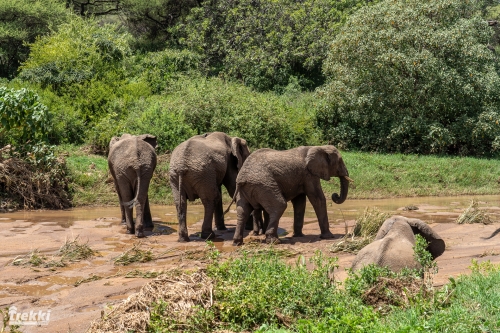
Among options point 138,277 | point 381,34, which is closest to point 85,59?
point 381,34

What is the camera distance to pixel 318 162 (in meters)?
11.8

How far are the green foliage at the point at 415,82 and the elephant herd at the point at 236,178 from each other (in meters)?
12.5

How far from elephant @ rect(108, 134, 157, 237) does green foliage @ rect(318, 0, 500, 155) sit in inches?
525

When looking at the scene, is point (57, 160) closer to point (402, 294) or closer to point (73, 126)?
point (73, 126)

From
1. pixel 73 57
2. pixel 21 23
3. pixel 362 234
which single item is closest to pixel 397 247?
pixel 362 234

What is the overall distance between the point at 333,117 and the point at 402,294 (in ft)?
65.2

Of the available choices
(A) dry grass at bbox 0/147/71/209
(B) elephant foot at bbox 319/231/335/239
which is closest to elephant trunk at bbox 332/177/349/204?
(B) elephant foot at bbox 319/231/335/239

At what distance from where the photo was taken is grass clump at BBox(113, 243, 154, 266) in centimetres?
977

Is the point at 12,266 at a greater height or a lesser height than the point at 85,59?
lesser

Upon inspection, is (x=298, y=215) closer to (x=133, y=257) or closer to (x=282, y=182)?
(x=282, y=182)

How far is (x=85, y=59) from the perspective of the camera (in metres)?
24.3

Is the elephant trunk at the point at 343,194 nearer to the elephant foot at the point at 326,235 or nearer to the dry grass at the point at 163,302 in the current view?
the elephant foot at the point at 326,235

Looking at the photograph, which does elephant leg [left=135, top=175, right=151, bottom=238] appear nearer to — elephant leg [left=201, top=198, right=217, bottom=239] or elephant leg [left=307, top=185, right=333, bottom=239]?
elephant leg [left=201, top=198, right=217, bottom=239]

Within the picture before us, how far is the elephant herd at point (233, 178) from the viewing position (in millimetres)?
11258
